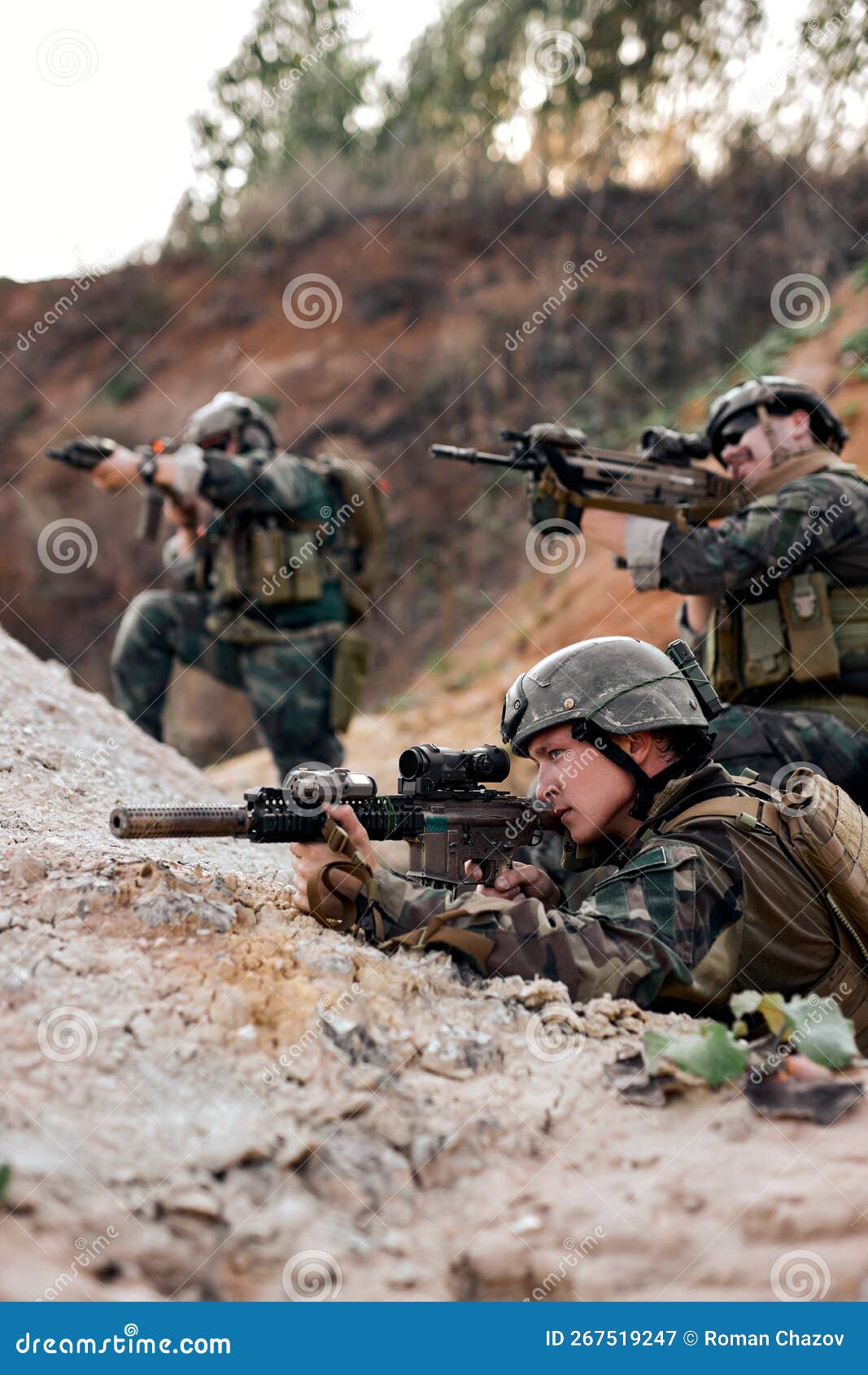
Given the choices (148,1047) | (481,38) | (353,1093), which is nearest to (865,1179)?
(353,1093)

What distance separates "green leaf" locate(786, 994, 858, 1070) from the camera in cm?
242

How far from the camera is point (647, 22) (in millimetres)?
14367

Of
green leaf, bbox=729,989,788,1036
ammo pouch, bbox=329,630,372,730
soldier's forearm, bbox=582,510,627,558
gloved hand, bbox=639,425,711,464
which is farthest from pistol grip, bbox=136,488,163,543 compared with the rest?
green leaf, bbox=729,989,788,1036

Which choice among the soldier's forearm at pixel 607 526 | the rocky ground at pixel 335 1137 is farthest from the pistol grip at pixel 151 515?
the rocky ground at pixel 335 1137

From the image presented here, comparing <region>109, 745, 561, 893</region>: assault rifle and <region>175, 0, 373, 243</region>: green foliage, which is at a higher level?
<region>175, 0, 373, 243</region>: green foliage

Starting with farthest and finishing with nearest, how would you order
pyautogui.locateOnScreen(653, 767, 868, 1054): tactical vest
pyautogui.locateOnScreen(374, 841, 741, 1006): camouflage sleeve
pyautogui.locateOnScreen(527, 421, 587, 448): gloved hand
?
pyautogui.locateOnScreen(527, 421, 587, 448): gloved hand
pyautogui.locateOnScreen(653, 767, 868, 1054): tactical vest
pyautogui.locateOnScreen(374, 841, 741, 1006): camouflage sleeve

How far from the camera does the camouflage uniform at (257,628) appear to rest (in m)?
→ 6.70

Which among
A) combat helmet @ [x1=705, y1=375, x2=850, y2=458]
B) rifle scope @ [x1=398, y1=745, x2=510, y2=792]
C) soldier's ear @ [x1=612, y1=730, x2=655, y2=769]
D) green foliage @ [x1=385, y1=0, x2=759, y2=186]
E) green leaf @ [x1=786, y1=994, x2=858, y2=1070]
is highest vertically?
green foliage @ [x1=385, y1=0, x2=759, y2=186]

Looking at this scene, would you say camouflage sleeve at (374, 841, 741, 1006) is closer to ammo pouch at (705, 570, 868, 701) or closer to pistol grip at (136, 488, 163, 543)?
ammo pouch at (705, 570, 868, 701)

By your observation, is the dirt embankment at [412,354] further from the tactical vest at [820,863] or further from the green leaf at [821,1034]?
the green leaf at [821,1034]

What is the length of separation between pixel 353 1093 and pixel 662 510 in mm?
3440

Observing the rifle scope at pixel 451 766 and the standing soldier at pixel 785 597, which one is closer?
the rifle scope at pixel 451 766

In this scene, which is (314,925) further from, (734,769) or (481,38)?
(481,38)

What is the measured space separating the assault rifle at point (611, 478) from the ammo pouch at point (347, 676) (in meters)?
1.91
